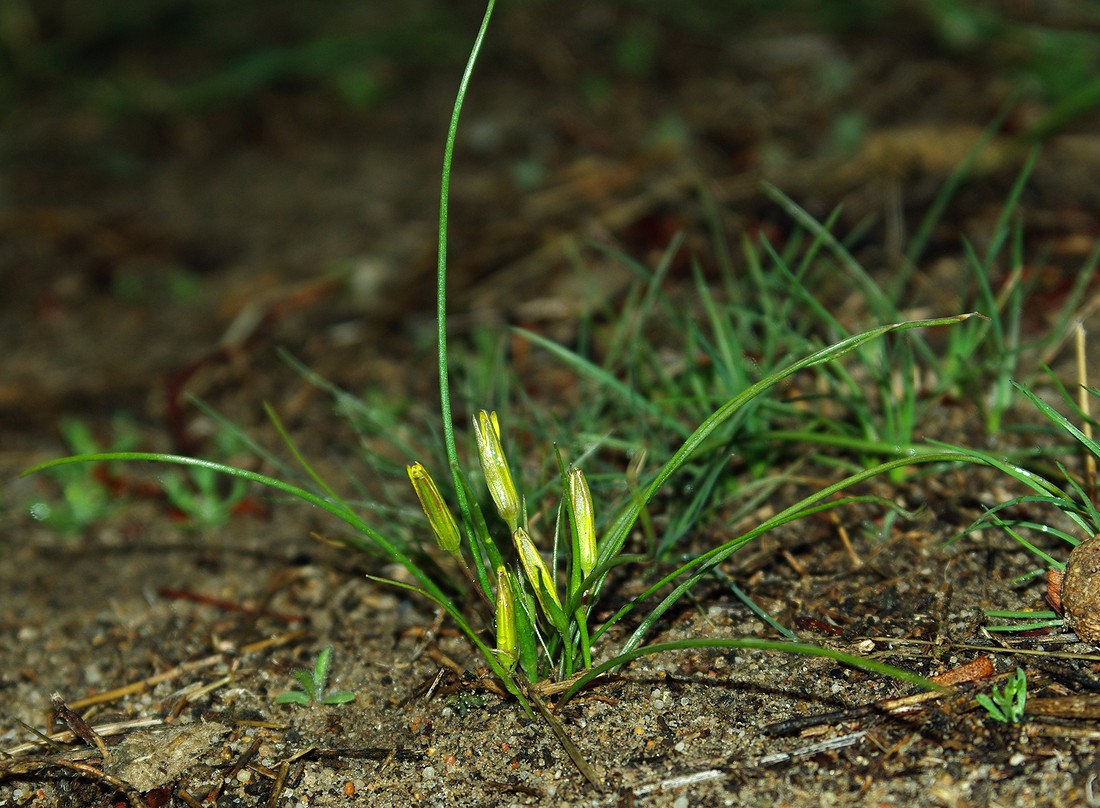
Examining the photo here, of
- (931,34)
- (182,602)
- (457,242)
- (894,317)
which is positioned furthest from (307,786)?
(931,34)

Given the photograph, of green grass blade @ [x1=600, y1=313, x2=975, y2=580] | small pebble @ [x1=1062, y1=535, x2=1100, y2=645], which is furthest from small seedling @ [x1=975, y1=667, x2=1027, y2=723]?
green grass blade @ [x1=600, y1=313, x2=975, y2=580]

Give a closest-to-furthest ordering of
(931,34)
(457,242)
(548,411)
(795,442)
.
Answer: (795,442) < (548,411) < (457,242) < (931,34)

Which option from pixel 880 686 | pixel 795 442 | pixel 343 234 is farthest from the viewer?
pixel 343 234

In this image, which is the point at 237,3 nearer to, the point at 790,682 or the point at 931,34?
the point at 931,34

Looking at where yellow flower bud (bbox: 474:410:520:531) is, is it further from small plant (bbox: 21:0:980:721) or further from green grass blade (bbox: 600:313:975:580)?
green grass blade (bbox: 600:313:975:580)

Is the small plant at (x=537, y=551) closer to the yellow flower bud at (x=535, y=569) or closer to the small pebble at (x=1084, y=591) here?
the yellow flower bud at (x=535, y=569)

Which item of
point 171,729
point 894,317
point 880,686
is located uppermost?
point 894,317

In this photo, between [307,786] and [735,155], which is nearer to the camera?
[307,786]

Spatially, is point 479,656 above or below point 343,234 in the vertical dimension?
below
